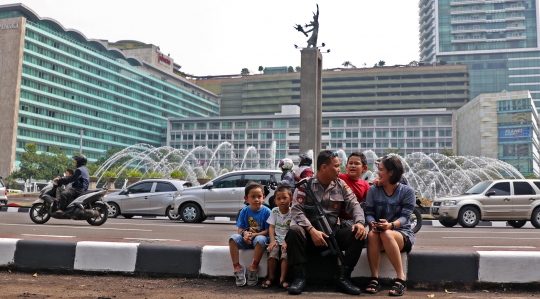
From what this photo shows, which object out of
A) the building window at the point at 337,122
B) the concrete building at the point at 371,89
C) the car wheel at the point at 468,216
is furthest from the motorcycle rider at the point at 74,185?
the concrete building at the point at 371,89

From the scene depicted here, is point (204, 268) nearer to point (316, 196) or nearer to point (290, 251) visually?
point (290, 251)

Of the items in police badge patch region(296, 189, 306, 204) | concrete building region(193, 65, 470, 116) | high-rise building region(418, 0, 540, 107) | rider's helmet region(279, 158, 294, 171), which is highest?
high-rise building region(418, 0, 540, 107)

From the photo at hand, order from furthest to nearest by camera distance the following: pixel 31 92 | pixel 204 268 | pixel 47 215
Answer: pixel 31 92, pixel 47 215, pixel 204 268

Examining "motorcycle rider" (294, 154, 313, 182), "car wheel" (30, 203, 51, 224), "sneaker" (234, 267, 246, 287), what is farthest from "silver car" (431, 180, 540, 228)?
"sneaker" (234, 267, 246, 287)

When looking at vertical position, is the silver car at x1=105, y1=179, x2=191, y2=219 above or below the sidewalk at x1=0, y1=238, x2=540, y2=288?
above

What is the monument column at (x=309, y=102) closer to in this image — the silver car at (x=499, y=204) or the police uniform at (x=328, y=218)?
the silver car at (x=499, y=204)

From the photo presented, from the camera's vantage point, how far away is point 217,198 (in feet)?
49.0

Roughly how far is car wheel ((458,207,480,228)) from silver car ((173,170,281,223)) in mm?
6033

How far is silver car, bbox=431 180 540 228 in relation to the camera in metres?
15.5

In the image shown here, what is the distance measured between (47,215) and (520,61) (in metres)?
144

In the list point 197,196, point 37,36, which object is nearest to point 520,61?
point 37,36

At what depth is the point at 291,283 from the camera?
16.6ft

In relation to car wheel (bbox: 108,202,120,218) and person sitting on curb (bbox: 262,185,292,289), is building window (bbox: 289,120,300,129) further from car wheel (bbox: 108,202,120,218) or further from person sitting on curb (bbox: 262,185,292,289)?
person sitting on curb (bbox: 262,185,292,289)

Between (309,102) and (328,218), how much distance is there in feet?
70.7
